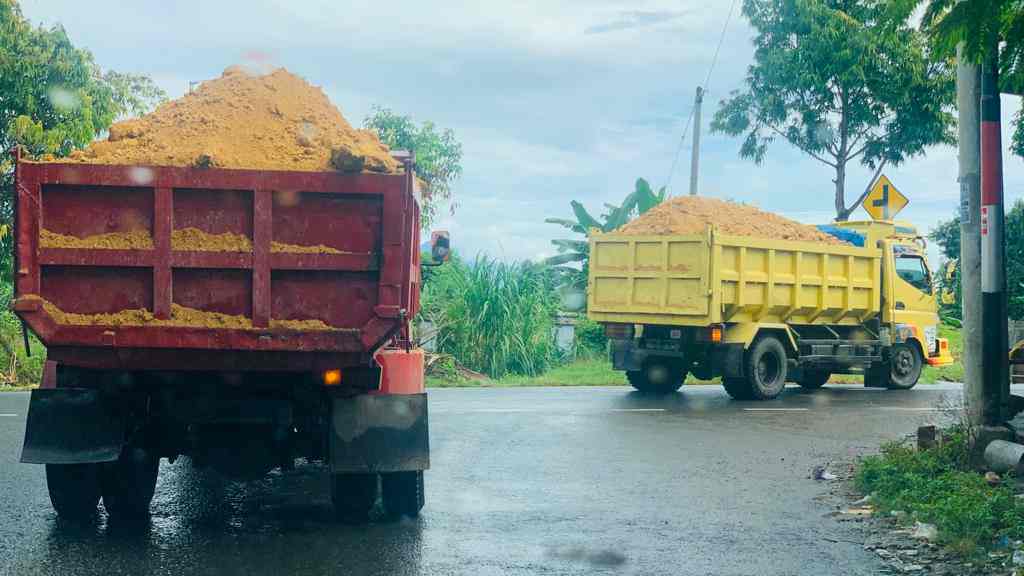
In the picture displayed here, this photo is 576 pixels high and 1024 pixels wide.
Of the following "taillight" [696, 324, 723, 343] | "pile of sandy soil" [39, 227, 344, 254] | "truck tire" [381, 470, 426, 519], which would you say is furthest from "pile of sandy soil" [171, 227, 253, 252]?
"taillight" [696, 324, 723, 343]

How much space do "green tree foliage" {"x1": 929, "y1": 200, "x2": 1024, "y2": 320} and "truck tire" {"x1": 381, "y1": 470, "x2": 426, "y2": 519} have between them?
74.8ft

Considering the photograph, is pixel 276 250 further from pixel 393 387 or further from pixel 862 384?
pixel 862 384

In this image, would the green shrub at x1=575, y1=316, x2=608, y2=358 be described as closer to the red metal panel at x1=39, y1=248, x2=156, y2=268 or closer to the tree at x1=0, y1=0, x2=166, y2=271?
the tree at x1=0, y1=0, x2=166, y2=271

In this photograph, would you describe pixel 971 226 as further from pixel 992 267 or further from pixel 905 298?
pixel 905 298

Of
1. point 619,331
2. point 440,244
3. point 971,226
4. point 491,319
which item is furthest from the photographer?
point 491,319

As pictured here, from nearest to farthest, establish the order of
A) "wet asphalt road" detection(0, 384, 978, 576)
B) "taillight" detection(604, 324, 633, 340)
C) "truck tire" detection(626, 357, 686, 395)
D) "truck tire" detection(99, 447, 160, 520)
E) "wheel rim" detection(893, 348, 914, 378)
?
"wet asphalt road" detection(0, 384, 978, 576)
"truck tire" detection(99, 447, 160, 520)
"taillight" detection(604, 324, 633, 340)
"truck tire" detection(626, 357, 686, 395)
"wheel rim" detection(893, 348, 914, 378)

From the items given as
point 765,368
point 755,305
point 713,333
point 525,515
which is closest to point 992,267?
point 525,515

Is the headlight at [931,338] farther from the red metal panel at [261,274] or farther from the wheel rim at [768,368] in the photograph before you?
the red metal panel at [261,274]

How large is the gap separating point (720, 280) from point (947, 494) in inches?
296

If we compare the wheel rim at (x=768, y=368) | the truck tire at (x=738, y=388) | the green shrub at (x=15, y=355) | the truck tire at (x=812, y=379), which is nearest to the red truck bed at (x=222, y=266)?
the truck tire at (x=738, y=388)

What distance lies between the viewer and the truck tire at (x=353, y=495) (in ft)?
22.4

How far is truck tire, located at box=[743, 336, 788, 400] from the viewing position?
50.1 feet

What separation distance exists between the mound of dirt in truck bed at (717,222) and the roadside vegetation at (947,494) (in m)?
6.34

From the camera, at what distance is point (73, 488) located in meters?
6.70
